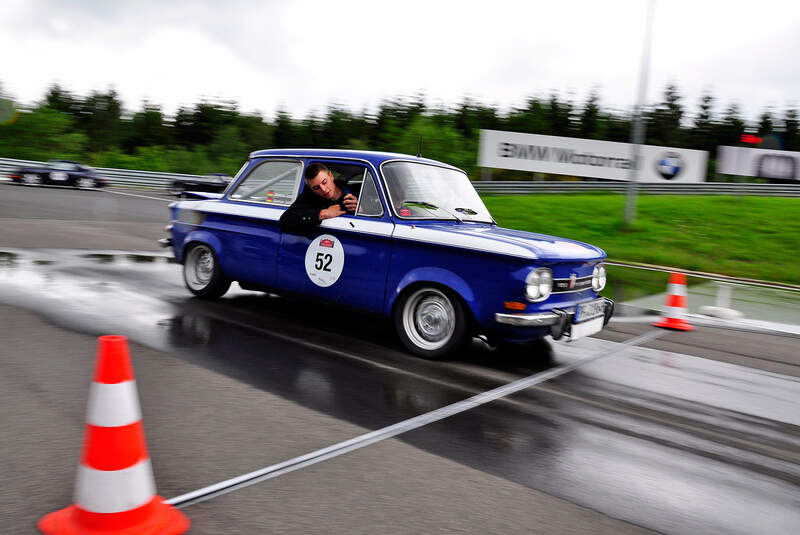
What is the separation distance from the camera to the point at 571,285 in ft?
18.8

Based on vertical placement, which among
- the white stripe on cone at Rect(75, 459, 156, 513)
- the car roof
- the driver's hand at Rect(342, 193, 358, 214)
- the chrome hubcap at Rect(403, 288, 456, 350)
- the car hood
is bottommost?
the white stripe on cone at Rect(75, 459, 156, 513)

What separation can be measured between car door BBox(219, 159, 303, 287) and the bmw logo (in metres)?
27.5

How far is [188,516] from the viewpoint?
2.84 meters

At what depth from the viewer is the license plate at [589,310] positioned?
18.6ft

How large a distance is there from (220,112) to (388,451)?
88.2 m

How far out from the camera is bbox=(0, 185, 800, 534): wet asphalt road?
309 cm

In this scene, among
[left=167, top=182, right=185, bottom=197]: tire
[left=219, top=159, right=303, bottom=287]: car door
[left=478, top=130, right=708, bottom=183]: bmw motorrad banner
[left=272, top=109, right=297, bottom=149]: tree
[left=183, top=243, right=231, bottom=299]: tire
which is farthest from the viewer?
[left=272, top=109, right=297, bottom=149]: tree

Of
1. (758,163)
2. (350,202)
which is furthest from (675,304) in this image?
(758,163)

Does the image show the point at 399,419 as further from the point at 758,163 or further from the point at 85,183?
the point at 85,183

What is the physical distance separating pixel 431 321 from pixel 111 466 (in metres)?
3.62

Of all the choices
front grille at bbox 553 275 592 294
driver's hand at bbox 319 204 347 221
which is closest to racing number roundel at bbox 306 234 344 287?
→ driver's hand at bbox 319 204 347 221

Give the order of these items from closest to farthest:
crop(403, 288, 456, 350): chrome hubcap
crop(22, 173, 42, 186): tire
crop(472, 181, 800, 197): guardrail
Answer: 1. crop(403, 288, 456, 350): chrome hubcap
2. crop(472, 181, 800, 197): guardrail
3. crop(22, 173, 42, 186): tire

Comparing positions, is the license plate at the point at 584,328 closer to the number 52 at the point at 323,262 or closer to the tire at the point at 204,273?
the number 52 at the point at 323,262

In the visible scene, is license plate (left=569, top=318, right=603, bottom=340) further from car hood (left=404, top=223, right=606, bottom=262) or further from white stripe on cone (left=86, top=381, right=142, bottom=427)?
white stripe on cone (left=86, top=381, right=142, bottom=427)
